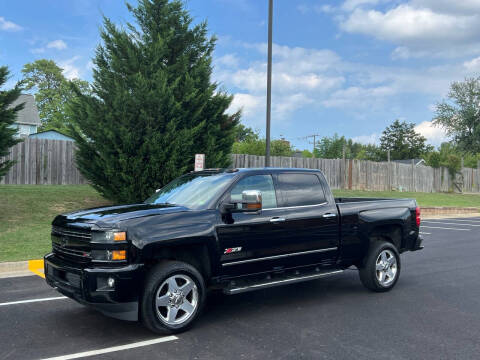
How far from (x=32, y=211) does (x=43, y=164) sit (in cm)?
405

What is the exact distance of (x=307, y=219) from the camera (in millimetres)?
6250

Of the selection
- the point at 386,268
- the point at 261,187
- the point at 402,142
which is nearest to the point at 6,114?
the point at 261,187

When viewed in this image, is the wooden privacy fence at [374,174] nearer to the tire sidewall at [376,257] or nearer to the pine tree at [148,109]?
the pine tree at [148,109]

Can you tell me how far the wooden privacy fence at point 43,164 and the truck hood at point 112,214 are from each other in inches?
511

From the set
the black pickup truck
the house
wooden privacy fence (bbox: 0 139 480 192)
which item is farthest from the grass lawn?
the house

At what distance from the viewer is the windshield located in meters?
5.74

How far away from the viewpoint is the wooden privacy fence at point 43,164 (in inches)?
674

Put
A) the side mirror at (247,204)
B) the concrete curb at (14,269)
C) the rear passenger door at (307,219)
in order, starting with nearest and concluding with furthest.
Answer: the side mirror at (247,204), the rear passenger door at (307,219), the concrete curb at (14,269)

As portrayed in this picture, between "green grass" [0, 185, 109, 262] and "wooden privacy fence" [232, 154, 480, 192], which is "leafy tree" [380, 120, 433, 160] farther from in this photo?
"green grass" [0, 185, 109, 262]

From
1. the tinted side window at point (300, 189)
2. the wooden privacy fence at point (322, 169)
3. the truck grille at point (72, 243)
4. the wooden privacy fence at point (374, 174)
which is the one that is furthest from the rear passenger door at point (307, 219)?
the wooden privacy fence at point (374, 174)

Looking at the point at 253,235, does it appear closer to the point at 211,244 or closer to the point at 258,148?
the point at 211,244

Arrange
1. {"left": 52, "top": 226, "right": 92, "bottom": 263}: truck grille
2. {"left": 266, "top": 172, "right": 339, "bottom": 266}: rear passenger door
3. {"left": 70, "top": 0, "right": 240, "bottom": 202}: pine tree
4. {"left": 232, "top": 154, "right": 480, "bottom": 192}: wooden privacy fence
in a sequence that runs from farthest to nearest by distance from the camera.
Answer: {"left": 232, "top": 154, "right": 480, "bottom": 192}: wooden privacy fence < {"left": 70, "top": 0, "right": 240, "bottom": 202}: pine tree < {"left": 266, "top": 172, "right": 339, "bottom": 266}: rear passenger door < {"left": 52, "top": 226, "right": 92, "bottom": 263}: truck grille

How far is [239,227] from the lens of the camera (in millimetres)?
5570

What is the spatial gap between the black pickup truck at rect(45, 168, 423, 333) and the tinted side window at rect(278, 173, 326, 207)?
0.05 ft
